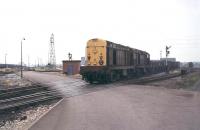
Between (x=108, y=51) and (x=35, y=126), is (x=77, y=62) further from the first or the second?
(x=35, y=126)

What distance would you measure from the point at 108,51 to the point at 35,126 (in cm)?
2046

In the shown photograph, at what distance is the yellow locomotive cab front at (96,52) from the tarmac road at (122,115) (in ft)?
41.4

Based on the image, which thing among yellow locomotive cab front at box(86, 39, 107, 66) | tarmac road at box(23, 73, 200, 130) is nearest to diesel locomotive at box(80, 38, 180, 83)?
yellow locomotive cab front at box(86, 39, 107, 66)

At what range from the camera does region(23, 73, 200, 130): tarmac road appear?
476 inches

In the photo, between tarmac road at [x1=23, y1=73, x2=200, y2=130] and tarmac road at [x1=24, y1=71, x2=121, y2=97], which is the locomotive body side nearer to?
tarmac road at [x1=24, y1=71, x2=121, y2=97]

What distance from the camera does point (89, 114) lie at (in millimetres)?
14539

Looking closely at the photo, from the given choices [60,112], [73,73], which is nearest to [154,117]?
[60,112]

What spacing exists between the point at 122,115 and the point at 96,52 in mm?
18425

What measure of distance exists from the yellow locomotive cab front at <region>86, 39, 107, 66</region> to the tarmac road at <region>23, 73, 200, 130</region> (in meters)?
12.6

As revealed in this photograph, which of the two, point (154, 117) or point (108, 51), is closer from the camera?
point (154, 117)

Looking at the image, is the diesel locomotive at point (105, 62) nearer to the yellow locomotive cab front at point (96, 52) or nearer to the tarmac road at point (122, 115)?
the yellow locomotive cab front at point (96, 52)

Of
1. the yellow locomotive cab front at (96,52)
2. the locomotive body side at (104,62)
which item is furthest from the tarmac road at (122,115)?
the yellow locomotive cab front at (96,52)

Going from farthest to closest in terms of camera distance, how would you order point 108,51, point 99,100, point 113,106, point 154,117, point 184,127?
point 108,51 < point 99,100 < point 113,106 < point 154,117 < point 184,127

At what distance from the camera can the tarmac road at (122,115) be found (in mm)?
12097
